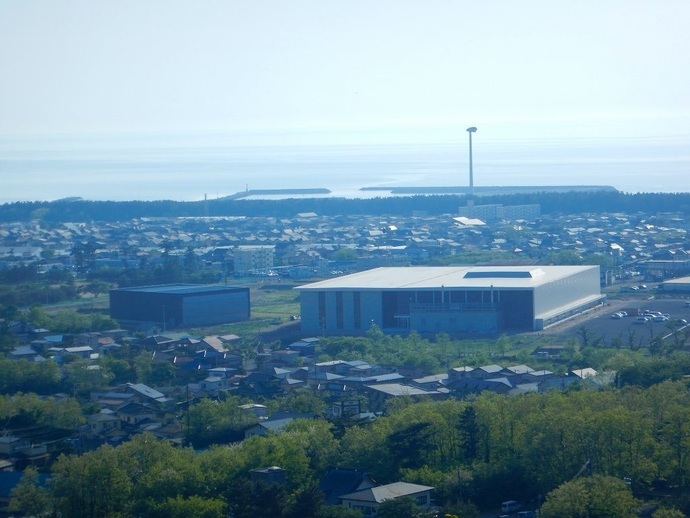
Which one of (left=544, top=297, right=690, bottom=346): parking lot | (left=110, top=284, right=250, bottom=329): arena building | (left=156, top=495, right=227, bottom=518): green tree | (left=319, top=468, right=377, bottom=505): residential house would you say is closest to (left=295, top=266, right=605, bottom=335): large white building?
(left=544, top=297, right=690, bottom=346): parking lot

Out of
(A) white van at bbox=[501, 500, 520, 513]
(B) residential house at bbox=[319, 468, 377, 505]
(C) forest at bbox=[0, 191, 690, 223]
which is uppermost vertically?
(C) forest at bbox=[0, 191, 690, 223]

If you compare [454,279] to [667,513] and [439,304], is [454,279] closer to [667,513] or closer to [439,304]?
[439,304]

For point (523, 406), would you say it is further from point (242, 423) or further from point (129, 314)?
point (129, 314)

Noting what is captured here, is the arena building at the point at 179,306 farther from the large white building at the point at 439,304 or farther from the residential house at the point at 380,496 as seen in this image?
the residential house at the point at 380,496

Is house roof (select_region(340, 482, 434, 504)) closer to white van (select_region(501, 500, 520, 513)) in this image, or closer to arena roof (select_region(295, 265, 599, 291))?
white van (select_region(501, 500, 520, 513))

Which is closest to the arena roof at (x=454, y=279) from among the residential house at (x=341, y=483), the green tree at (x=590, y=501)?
the residential house at (x=341, y=483)

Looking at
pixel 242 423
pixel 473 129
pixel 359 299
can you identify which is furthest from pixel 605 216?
pixel 242 423
